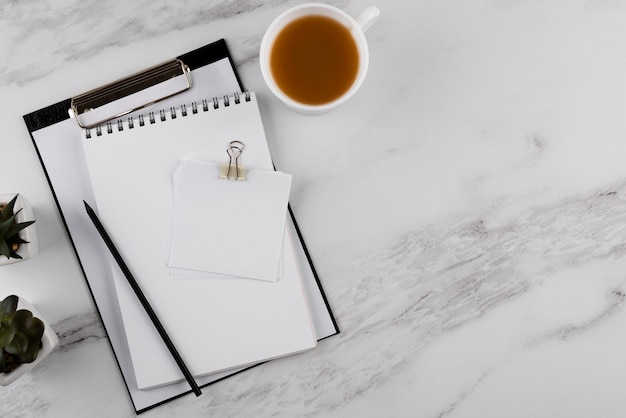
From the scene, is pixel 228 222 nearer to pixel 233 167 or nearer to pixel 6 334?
pixel 233 167

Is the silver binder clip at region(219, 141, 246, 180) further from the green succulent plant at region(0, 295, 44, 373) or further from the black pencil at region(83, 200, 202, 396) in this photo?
the green succulent plant at region(0, 295, 44, 373)

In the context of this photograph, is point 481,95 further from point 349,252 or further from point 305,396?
point 305,396

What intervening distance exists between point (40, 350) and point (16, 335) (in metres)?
0.06

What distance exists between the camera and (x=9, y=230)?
61cm

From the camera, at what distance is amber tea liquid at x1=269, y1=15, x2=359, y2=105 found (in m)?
0.63

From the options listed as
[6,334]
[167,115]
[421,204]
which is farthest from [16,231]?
[421,204]

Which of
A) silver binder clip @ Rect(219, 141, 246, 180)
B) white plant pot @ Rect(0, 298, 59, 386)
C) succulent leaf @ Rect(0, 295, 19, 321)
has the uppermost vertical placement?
silver binder clip @ Rect(219, 141, 246, 180)

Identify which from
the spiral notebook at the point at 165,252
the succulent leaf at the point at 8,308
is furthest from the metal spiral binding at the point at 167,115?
the succulent leaf at the point at 8,308

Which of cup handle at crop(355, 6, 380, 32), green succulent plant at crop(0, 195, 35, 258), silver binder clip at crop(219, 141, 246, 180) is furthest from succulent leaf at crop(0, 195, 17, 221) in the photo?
cup handle at crop(355, 6, 380, 32)

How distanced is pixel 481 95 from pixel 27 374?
0.72 meters

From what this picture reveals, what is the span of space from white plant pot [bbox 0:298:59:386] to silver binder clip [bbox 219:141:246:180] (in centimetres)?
29

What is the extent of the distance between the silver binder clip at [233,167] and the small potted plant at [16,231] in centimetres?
24

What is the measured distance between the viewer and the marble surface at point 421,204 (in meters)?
0.70

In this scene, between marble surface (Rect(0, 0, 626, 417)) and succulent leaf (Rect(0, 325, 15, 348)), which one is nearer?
succulent leaf (Rect(0, 325, 15, 348))
